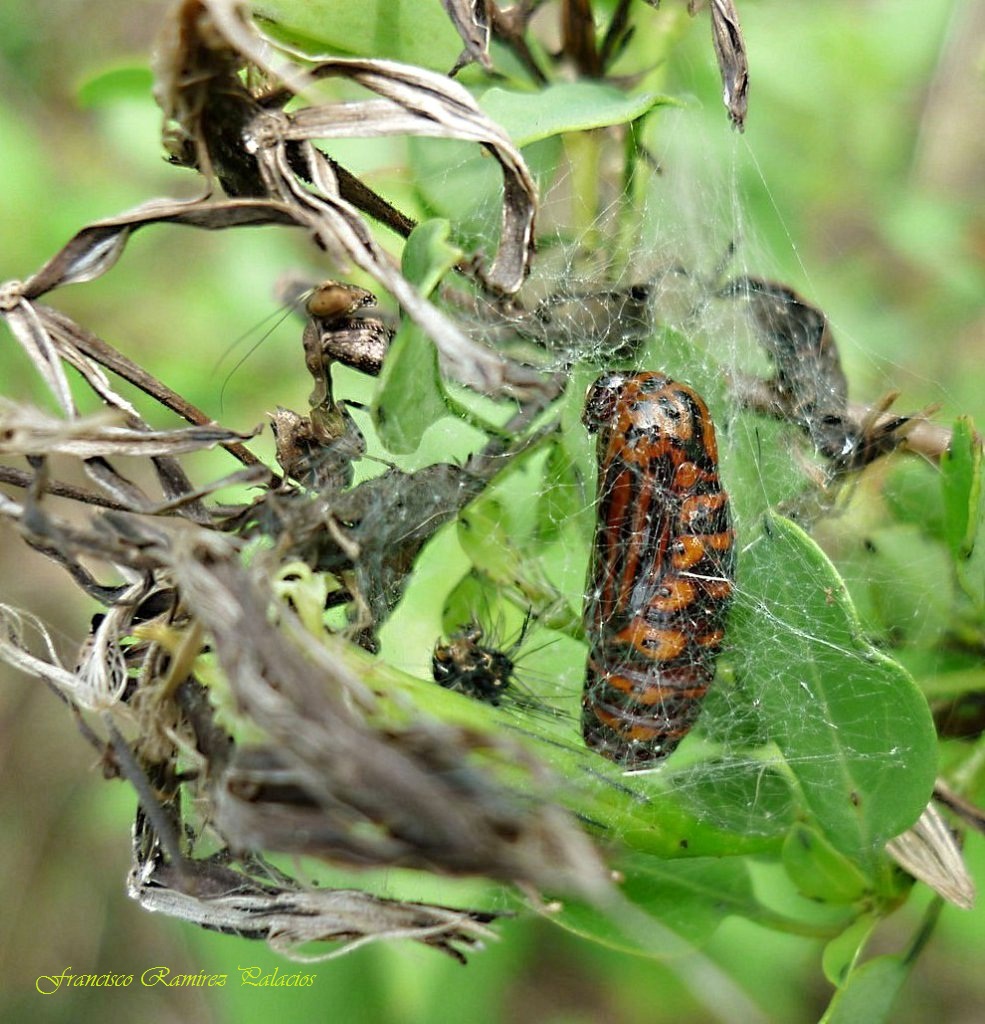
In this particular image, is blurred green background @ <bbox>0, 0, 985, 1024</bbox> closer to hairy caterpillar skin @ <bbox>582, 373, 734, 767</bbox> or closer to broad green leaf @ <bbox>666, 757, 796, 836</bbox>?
hairy caterpillar skin @ <bbox>582, 373, 734, 767</bbox>

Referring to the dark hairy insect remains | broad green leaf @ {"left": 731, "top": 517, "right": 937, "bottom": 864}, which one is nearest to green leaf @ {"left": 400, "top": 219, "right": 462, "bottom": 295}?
broad green leaf @ {"left": 731, "top": 517, "right": 937, "bottom": 864}

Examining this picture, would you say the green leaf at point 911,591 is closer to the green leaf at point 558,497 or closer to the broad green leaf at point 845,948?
the broad green leaf at point 845,948

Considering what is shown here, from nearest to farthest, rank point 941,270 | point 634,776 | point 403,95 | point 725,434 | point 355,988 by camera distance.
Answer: point 403,95
point 634,776
point 725,434
point 355,988
point 941,270

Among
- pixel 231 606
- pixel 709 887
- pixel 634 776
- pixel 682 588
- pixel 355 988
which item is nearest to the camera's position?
pixel 231 606

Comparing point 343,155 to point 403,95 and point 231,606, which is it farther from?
point 231,606

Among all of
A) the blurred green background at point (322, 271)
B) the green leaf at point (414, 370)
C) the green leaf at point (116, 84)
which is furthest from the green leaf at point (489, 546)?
the green leaf at point (116, 84)

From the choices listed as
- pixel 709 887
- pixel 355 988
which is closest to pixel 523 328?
pixel 709 887
